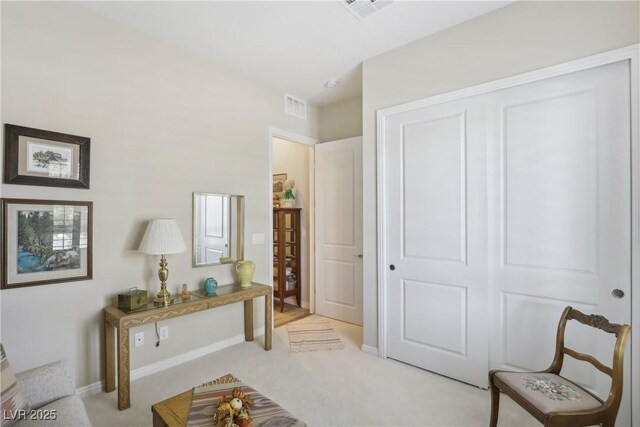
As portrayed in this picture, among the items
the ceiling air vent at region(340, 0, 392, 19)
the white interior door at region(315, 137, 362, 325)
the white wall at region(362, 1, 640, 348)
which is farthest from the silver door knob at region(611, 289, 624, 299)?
the ceiling air vent at region(340, 0, 392, 19)

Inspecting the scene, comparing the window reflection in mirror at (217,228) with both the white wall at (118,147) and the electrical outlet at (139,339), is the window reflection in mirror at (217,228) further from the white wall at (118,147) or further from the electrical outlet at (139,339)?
the electrical outlet at (139,339)

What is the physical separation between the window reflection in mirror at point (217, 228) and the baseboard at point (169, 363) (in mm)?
804

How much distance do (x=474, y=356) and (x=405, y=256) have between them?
0.92m

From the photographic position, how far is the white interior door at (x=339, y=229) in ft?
12.5

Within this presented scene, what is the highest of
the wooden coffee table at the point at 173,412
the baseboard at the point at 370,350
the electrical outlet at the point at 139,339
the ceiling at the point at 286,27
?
the ceiling at the point at 286,27

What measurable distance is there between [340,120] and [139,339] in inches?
128

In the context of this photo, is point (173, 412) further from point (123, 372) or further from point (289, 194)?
point (289, 194)

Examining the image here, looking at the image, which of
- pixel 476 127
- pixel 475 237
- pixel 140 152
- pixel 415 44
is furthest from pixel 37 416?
pixel 415 44

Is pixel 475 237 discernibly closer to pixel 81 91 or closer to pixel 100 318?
pixel 100 318

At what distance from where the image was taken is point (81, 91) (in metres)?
2.28

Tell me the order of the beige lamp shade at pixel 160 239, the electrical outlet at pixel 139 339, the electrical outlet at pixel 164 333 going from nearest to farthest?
the beige lamp shade at pixel 160 239 → the electrical outlet at pixel 139 339 → the electrical outlet at pixel 164 333

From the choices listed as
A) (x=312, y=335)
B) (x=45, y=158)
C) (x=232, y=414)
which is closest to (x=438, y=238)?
(x=312, y=335)

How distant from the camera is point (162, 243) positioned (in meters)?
2.40

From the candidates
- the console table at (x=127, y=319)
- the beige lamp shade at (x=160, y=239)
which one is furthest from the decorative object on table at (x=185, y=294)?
the beige lamp shade at (x=160, y=239)
